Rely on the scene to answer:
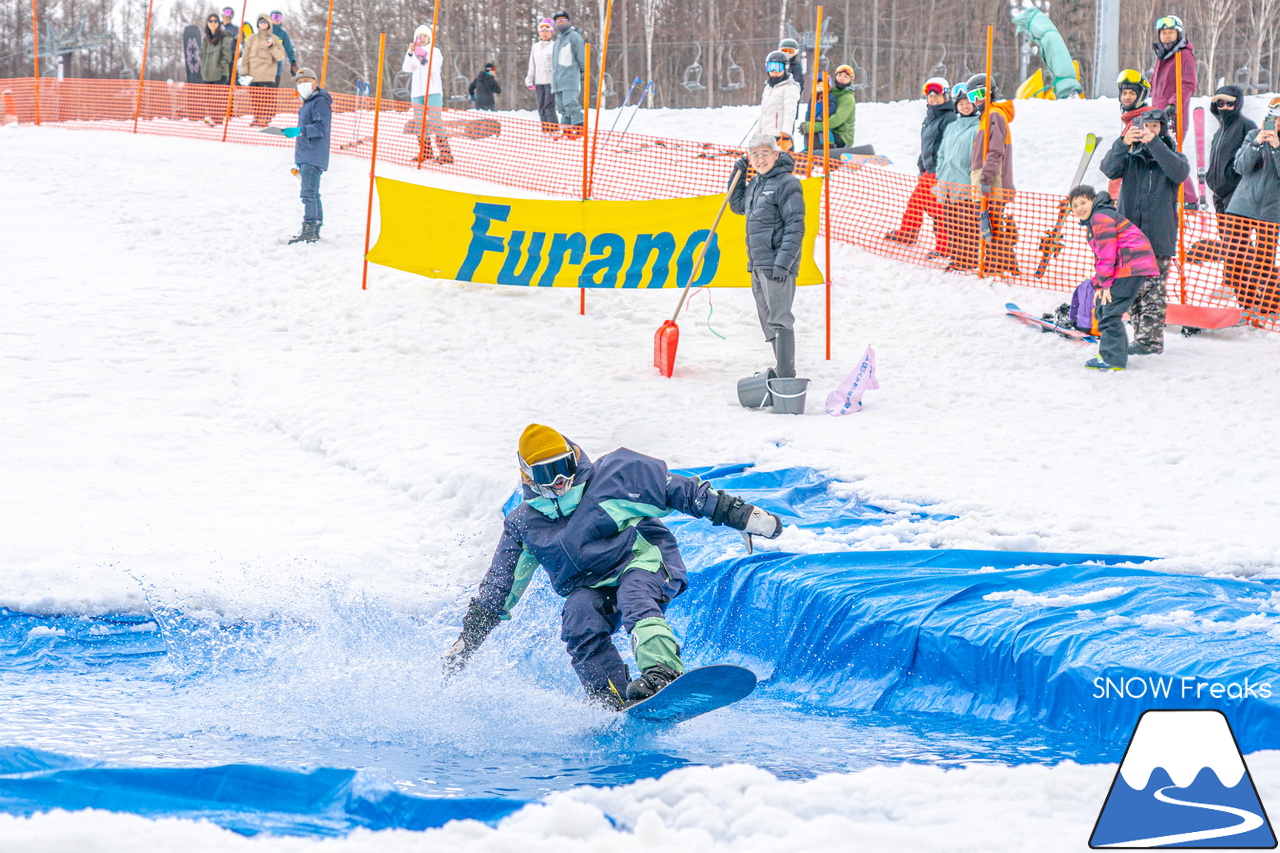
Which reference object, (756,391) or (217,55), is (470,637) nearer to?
(756,391)

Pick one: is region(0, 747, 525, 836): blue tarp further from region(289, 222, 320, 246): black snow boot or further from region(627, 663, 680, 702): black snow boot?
region(289, 222, 320, 246): black snow boot

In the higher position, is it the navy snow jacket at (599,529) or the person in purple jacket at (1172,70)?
the person in purple jacket at (1172,70)

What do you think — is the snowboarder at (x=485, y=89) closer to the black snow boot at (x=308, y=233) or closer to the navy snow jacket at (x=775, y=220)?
the black snow boot at (x=308, y=233)

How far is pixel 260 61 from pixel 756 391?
1177 centimetres

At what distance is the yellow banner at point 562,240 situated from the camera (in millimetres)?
10195

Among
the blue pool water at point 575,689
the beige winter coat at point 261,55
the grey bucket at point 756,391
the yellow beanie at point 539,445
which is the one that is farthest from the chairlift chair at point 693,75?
the yellow beanie at point 539,445

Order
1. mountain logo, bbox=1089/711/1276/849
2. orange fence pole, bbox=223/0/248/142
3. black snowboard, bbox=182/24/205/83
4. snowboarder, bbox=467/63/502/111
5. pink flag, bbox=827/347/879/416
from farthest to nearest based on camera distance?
black snowboard, bbox=182/24/205/83, snowboarder, bbox=467/63/502/111, orange fence pole, bbox=223/0/248/142, pink flag, bbox=827/347/879/416, mountain logo, bbox=1089/711/1276/849

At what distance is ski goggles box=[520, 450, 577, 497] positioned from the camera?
15.4 feet

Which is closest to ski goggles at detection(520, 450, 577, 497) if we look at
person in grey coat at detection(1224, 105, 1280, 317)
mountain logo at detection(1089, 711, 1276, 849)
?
mountain logo at detection(1089, 711, 1276, 849)

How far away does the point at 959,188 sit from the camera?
39.4 ft

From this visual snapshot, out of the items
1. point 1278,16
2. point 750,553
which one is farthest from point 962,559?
point 1278,16

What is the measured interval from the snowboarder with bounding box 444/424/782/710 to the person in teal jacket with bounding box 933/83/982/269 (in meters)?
7.91

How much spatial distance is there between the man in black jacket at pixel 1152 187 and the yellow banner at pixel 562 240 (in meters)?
2.36

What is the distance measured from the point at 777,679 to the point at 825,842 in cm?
206
